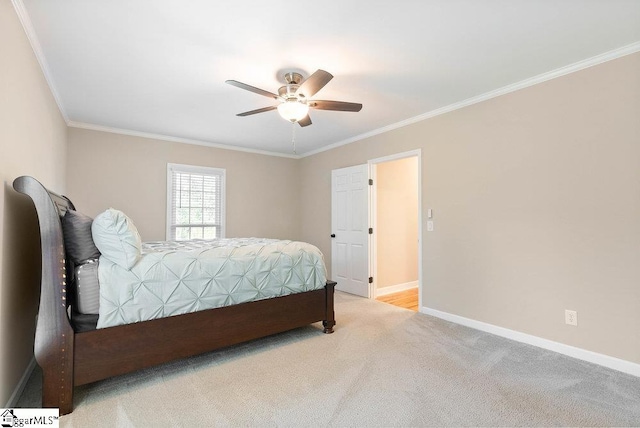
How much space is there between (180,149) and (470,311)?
469cm

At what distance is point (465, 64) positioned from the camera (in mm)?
2629

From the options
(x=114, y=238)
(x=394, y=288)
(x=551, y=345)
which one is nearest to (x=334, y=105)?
(x=114, y=238)

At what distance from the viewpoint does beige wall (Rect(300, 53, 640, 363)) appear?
95.5 inches

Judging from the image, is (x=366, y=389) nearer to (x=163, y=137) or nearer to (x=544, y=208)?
(x=544, y=208)

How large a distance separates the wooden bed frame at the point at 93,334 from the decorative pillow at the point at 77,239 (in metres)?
0.13

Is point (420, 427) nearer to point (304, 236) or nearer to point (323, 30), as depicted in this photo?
point (323, 30)

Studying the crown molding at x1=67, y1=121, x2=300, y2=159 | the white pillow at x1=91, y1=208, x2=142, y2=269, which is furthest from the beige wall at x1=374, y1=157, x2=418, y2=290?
the white pillow at x1=91, y1=208, x2=142, y2=269

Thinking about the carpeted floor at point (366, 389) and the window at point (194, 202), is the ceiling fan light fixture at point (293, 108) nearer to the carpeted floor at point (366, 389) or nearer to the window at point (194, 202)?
the carpeted floor at point (366, 389)

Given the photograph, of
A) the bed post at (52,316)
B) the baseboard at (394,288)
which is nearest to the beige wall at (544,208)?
the baseboard at (394,288)

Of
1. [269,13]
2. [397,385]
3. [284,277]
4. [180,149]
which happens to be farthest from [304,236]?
[269,13]

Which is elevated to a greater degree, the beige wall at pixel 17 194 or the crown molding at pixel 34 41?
the crown molding at pixel 34 41

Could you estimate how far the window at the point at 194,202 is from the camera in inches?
192

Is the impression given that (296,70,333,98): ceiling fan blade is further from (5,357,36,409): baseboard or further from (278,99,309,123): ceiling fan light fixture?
(5,357,36,409): baseboard

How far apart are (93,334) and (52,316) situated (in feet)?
0.86
